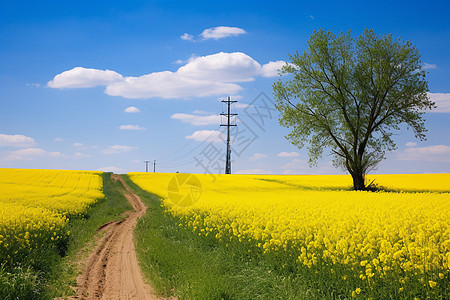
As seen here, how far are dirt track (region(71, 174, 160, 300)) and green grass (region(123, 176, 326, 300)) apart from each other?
35cm

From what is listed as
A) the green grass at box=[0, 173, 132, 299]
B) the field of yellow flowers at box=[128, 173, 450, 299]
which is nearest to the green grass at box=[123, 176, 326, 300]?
the field of yellow flowers at box=[128, 173, 450, 299]

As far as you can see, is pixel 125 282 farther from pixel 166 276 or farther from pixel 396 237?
pixel 396 237

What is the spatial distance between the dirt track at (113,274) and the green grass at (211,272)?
0.35 m

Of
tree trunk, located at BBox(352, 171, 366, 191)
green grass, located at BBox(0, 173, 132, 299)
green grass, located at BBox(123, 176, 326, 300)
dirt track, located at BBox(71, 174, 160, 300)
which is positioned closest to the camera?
green grass, located at BBox(123, 176, 326, 300)

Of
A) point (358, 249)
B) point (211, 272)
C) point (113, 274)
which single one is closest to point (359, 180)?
point (211, 272)

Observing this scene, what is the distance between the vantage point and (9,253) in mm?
10289

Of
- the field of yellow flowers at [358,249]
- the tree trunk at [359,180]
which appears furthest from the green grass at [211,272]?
the tree trunk at [359,180]

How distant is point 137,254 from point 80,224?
6.63 m

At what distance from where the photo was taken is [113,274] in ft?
33.6

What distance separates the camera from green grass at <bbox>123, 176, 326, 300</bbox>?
7.53 m

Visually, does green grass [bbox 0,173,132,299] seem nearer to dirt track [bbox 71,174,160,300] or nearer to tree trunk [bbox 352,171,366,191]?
dirt track [bbox 71,174,160,300]

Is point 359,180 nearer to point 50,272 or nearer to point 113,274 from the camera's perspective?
point 113,274

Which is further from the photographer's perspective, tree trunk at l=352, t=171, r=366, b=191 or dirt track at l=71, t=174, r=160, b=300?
tree trunk at l=352, t=171, r=366, b=191

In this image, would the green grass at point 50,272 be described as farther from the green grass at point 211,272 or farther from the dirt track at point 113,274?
the green grass at point 211,272
